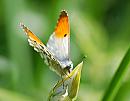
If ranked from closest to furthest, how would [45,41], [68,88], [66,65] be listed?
[68,88] → [66,65] → [45,41]

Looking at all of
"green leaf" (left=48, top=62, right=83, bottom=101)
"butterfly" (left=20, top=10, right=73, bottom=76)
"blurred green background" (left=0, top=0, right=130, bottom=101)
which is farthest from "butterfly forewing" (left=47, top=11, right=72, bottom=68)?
"blurred green background" (left=0, top=0, right=130, bottom=101)

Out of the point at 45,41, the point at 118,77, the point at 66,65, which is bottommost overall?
the point at 118,77

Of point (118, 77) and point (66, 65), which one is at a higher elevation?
point (66, 65)

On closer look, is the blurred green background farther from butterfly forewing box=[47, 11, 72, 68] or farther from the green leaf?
the green leaf

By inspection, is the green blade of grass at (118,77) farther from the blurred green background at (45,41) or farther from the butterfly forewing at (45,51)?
the blurred green background at (45,41)

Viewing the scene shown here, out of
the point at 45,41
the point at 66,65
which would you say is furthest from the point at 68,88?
the point at 45,41

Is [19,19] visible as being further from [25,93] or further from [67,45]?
[67,45]

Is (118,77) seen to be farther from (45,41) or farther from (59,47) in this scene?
(45,41)
